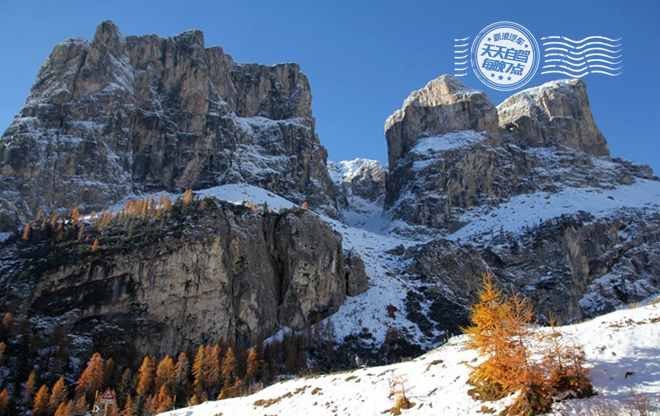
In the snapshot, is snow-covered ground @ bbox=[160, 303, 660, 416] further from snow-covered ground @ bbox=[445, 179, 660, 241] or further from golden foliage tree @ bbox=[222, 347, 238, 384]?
snow-covered ground @ bbox=[445, 179, 660, 241]

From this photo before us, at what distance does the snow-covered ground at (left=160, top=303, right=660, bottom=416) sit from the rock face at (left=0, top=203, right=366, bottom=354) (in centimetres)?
6758

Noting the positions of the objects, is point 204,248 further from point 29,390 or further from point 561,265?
point 561,265

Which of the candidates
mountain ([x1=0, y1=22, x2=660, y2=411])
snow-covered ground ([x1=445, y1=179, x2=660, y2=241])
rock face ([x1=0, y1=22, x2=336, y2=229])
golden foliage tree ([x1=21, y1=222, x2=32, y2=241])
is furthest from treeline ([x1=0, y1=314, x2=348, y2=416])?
snow-covered ground ([x1=445, y1=179, x2=660, y2=241])

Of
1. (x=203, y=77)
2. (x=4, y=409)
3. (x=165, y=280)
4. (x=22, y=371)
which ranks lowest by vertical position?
(x=4, y=409)

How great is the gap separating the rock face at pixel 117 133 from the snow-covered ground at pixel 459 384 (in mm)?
133151

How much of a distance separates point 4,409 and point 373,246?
11597 centimetres

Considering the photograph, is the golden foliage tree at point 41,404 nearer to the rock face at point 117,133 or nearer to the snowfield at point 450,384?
the snowfield at point 450,384

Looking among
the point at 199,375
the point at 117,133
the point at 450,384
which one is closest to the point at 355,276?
the point at 199,375

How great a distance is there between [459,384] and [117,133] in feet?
557

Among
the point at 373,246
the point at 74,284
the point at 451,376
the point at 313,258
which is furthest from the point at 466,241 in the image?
the point at 451,376

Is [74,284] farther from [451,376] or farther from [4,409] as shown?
[451,376]

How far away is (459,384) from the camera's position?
2206 centimetres

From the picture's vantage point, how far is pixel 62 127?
158 meters

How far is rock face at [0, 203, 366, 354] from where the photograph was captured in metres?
94.7
